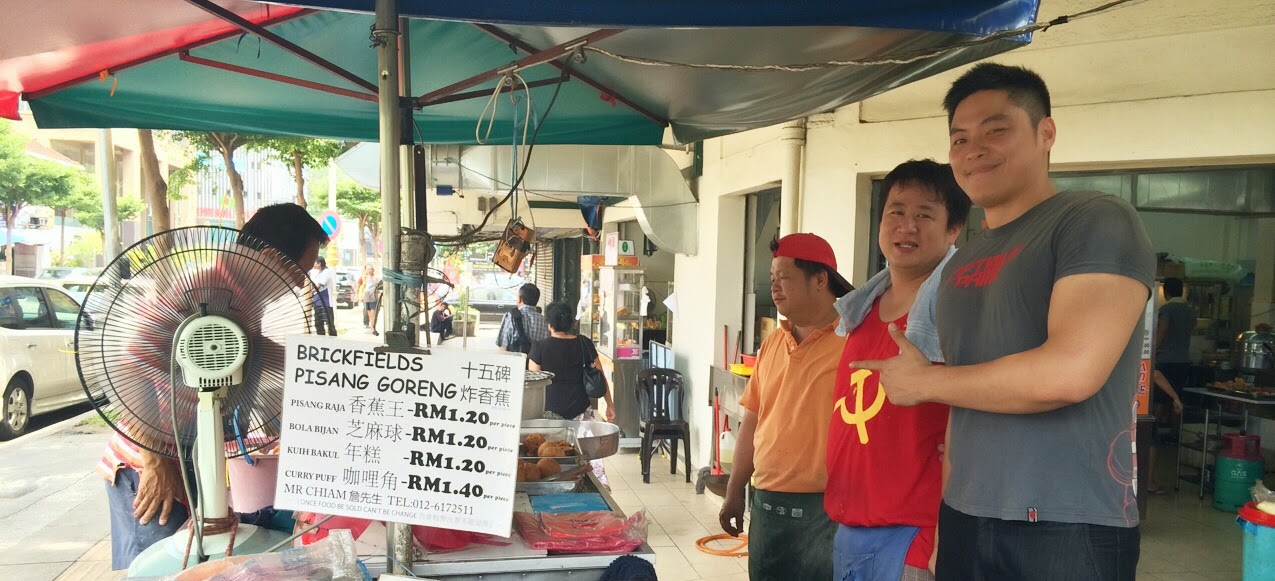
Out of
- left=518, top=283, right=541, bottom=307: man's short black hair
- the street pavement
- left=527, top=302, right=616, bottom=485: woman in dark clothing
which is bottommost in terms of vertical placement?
the street pavement

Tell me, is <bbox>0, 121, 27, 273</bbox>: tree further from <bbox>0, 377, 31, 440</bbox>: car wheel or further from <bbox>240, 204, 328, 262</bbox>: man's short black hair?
<bbox>240, 204, 328, 262</bbox>: man's short black hair

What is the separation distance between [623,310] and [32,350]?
263 inches

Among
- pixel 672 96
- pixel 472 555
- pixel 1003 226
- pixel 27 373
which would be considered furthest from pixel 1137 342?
pixel 27 373

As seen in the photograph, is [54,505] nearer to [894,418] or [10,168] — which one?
[894,418]

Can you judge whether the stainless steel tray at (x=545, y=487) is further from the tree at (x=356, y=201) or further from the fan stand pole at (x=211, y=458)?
the tree at (x=356, y=201)

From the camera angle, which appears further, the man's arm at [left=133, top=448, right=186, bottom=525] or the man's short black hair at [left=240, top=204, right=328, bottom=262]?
the man's short black hair at [left=240, top=204, right=328, bottom=262]

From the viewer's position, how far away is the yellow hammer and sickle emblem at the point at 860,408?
2.13 m

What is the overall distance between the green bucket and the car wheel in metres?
11.7

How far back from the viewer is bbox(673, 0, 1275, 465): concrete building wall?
11.3 feet

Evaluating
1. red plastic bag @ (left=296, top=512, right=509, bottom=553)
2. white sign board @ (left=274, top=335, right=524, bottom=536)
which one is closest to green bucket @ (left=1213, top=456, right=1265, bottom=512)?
red plastic bag @ (left=296, top=512, right=509, bottom=553)

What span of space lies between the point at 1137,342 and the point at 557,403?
5403 mm

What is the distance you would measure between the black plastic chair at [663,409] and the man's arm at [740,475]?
4010 mm

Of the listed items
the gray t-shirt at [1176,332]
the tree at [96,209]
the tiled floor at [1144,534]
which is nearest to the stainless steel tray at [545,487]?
the tiled floor at [1144,534]

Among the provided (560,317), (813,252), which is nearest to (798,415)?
(813,252)
